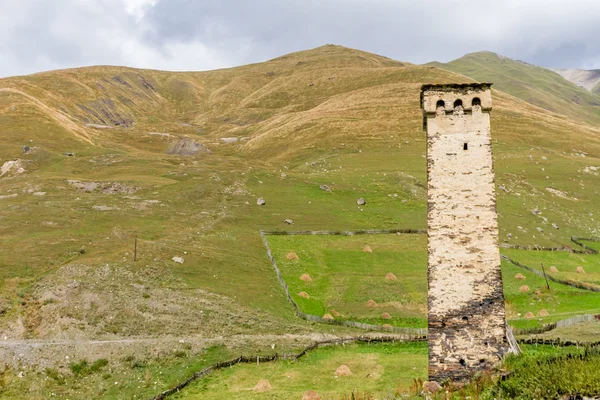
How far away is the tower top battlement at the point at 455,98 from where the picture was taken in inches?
864

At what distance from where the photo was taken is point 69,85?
7544 inches

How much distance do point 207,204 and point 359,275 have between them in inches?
1271

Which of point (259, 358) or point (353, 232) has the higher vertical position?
point (353, 232)

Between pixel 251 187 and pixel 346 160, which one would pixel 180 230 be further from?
pixel 346 160

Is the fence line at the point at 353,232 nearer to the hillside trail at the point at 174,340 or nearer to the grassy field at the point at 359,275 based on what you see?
the grassy field at the point at 359,275

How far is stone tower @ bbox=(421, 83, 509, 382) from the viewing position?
20219 mm

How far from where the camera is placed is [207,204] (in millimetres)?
73938

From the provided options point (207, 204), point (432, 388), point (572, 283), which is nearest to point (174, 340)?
point (432, 388)

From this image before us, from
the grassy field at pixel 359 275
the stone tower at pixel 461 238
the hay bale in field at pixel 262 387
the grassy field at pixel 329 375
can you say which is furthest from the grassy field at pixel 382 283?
the stone tower at pixel 461 238

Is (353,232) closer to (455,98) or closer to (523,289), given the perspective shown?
(523,289)

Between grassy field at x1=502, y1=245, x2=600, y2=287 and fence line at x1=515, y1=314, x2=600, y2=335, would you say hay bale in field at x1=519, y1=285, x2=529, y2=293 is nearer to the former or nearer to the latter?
grassy field at x1=502, y1=245, x2=600, y2=287

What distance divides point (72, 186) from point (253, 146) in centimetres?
6727

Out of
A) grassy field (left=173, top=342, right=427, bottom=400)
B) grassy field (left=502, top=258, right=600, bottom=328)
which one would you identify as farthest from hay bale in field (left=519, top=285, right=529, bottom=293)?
grassy field (left=173, top=342, right=427, bottom=400)

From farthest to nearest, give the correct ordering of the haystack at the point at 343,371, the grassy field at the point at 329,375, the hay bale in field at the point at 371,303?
the hay bale in field at the point at 371,303 → the haystack at the point at 343,371 → the grassy field at the point at 329,375
